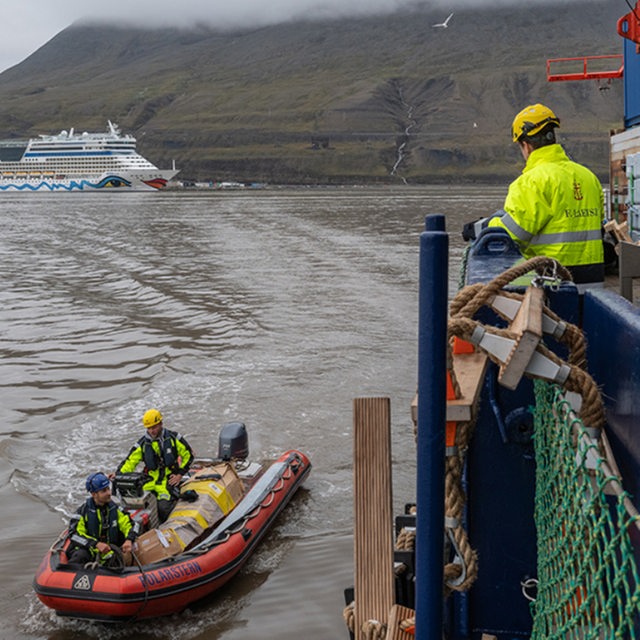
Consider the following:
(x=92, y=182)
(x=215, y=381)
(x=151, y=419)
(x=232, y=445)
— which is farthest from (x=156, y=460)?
(x=92, y=182)

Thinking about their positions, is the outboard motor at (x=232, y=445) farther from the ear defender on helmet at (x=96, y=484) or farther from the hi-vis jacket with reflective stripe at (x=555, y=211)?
the hi-vis jacket with reflective stripe at (x=555, y=211)

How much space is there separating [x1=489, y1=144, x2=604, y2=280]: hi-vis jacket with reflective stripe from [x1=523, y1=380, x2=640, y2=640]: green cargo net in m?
1.71

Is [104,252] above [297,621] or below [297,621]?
above

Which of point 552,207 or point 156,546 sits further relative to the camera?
point 156,546

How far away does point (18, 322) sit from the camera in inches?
877

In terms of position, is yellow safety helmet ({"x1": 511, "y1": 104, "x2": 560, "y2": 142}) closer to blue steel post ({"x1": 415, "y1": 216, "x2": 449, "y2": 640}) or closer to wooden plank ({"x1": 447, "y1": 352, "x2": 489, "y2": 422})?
wooden plank ({"x1": 447, "y1": 352, "x2": 489, "y2": 422})

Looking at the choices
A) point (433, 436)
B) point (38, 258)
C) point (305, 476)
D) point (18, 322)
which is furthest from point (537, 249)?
point (38, 258)

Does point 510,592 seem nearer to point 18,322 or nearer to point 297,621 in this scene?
point 297,621

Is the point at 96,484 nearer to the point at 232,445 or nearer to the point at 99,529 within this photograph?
the point at 99,529

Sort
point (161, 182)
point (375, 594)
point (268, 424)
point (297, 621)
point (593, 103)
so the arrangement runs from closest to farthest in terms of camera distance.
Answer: point (375, 594) < point (297, 621) < point (268, 424) < point (161, 182) < point (593, 103)

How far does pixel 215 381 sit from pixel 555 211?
12034mm

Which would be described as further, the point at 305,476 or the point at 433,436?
the point at 305,476

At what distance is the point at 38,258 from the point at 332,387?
82.3ft

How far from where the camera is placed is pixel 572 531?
239cm
